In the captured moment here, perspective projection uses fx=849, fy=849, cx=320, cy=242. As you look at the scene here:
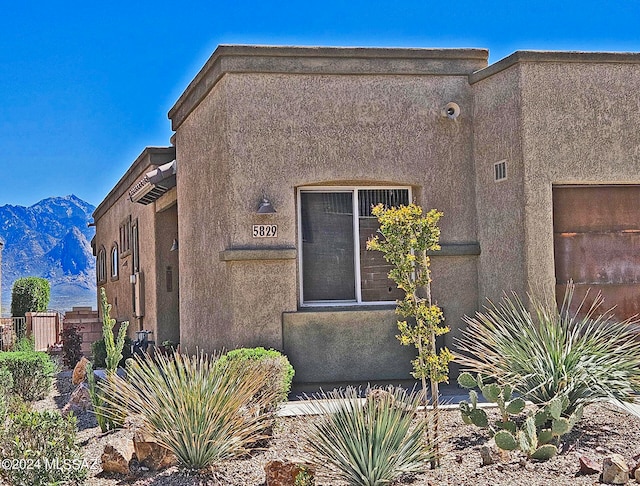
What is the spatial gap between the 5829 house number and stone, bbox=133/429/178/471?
392 centimetres

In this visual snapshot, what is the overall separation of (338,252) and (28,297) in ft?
70.5

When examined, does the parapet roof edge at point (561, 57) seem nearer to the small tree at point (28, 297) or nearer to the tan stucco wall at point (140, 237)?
the tan stucco wall at point (140, 237)

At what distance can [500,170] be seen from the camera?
1155 centimetres

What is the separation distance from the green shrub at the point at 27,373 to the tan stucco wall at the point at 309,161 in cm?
284

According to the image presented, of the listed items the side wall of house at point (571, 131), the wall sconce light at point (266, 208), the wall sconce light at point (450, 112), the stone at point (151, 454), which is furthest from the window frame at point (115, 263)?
the stone at point (151, 454)

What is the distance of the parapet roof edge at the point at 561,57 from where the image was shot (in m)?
11.2

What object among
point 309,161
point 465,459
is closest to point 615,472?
point 465,459

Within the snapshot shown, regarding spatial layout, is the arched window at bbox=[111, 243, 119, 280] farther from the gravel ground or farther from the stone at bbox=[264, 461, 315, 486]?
the stone at bbox=[264, 461, 315, 486]

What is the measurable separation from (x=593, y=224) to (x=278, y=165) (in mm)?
4325

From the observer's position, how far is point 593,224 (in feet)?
37.6

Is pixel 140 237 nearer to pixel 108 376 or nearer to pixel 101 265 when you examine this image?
pixel 108 376

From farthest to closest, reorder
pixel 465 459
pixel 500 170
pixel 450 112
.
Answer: pixel 450 112 < pixel 500 170 < pixel 465 459

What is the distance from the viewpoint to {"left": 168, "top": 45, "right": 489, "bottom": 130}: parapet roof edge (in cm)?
1151

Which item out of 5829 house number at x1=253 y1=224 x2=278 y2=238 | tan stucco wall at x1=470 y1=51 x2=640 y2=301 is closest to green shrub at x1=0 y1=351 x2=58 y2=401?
5829 house number at x1=253 y1=224 x2=278 y2=238
